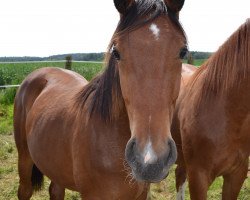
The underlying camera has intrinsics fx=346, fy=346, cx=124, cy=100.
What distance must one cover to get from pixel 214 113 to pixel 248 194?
190 cm

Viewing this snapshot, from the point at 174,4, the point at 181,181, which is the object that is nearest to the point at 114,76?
the point at 174,4

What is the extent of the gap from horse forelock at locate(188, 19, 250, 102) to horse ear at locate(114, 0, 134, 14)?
52.3 inches

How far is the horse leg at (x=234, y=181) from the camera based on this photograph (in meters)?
3.08

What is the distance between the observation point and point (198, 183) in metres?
2.90

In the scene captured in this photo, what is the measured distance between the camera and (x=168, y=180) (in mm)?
4848

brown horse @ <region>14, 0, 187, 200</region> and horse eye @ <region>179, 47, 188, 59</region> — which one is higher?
horse eye @ <region>179, 47, 188, 59</region>

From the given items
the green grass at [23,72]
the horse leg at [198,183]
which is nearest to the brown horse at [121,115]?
the horse leg at [198,183]

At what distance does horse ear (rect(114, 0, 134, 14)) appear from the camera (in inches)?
73.5

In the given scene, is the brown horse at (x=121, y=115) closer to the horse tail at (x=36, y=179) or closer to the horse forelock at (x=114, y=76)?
the horse forelock at (x=114, y=76)

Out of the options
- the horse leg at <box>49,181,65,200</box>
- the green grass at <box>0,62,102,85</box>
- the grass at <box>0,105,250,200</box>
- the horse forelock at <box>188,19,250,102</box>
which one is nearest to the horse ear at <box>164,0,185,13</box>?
the horse forelock at <box>188,19,250,102</box>

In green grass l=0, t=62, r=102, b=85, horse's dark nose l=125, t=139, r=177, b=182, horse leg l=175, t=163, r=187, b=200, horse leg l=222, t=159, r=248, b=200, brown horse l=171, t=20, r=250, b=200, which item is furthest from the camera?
green grass l=0, t=62, r=102, b=85

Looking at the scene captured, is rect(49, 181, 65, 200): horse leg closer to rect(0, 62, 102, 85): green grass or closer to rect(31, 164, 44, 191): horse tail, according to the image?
rect(31, 164, 44, 191): horse tail

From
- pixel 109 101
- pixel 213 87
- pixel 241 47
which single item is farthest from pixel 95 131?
pixel 241 47

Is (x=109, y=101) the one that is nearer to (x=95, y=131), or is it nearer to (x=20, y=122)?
(x=95, y=131)
